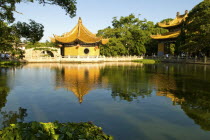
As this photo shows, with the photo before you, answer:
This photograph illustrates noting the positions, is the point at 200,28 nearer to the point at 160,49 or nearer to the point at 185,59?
the point at 185,59

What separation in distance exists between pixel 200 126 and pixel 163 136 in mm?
1382

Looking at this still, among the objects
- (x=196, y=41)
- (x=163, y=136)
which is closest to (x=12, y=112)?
(x=163, y=136)

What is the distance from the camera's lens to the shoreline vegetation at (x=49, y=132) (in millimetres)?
3383

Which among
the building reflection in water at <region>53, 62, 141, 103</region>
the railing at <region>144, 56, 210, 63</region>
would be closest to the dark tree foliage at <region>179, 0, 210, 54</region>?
the railing at <region>144, 56, 210, 63</region>

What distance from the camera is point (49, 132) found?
11.8 feet

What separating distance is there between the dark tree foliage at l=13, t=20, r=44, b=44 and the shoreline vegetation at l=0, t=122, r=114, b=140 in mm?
5675

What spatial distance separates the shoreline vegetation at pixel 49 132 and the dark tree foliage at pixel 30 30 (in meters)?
5.68

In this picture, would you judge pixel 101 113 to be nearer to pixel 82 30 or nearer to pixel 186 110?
pixel 186 110

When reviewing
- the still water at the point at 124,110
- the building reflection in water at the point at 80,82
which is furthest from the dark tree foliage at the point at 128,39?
the still water at the point at 124,110

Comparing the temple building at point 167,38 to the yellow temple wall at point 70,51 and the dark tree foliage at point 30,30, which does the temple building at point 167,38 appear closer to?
the yellow temple wall at point 70,51

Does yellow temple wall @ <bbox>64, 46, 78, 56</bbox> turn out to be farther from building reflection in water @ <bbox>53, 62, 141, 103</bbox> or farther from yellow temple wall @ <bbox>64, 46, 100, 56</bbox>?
building reflection in water @ <bbox>53, 62, 141, 103</bbox>

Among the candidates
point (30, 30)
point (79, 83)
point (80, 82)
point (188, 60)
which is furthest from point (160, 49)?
point (30, 30)

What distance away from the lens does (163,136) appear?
512 cm

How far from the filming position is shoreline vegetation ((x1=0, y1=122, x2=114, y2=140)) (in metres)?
3.38
